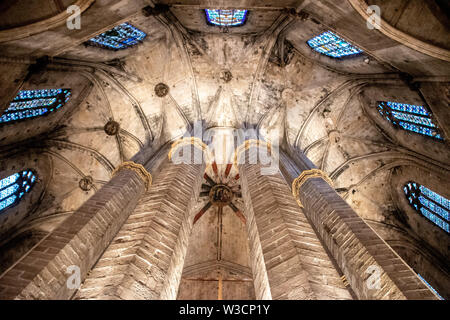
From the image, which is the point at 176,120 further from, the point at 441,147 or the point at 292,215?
the point at 441,147

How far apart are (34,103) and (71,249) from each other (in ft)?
21.7

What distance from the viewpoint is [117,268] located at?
3.87m

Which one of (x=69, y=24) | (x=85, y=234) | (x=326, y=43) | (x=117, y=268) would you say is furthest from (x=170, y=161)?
(x=326, y=43)

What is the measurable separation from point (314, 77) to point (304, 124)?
1818 mm

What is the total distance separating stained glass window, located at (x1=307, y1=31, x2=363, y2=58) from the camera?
30.1ft

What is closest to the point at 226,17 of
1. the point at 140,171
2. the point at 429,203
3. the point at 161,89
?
the point at 161,89

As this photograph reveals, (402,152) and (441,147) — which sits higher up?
(402,152)

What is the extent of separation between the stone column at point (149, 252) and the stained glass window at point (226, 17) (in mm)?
6518

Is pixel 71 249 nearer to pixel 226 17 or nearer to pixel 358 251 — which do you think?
pixel 358 251

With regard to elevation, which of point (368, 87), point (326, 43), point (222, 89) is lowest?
point (368, 87)

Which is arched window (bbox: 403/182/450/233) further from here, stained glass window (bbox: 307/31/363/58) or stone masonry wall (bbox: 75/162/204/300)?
stone masonry wall (bbox: 75/162/204/300)

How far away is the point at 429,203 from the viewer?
10086mm
